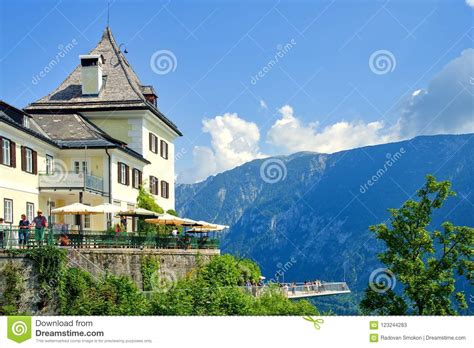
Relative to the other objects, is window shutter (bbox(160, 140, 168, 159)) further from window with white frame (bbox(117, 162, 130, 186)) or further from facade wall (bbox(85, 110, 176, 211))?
window with white frame (bbox(117, 162, 130, 186))

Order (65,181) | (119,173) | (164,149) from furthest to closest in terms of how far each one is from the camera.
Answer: (164,149), (119,173), (65,181)

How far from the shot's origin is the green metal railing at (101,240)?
927 inches

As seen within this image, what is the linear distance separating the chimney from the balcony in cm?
945

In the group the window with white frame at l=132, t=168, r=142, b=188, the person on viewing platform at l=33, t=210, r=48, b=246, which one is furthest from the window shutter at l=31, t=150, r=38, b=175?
the window with white frame at l=132, t=168, r=142, b=188

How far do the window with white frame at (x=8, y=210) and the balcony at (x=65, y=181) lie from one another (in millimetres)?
3115

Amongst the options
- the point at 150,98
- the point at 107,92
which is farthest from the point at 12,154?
the point at 150,98

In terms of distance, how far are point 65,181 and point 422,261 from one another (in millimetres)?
16876

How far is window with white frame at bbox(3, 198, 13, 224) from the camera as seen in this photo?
2877 cm

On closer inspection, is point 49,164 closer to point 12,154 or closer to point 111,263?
point 12,154

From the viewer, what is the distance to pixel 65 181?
32.8 metres

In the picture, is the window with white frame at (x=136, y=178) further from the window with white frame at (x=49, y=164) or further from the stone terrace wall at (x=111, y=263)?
the stone terrace wall at (x=111, y=263)

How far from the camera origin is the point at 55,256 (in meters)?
23.4
